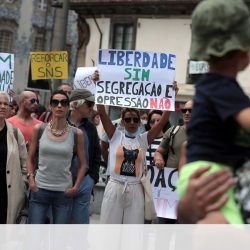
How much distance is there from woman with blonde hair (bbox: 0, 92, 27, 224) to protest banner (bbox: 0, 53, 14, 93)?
2.99 m

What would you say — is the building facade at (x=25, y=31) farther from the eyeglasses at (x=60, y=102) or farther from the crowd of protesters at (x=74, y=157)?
the eyeglasses at (x=60, y=102)

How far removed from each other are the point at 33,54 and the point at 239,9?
8.75m

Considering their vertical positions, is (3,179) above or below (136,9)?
below

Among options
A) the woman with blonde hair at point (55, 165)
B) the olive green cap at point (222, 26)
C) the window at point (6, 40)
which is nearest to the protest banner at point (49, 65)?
the woman with blonde hair at point (55, 165)

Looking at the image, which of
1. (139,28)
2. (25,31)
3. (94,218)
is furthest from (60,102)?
(25,31)

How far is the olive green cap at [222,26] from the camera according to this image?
212 cm

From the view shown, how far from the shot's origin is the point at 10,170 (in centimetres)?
596

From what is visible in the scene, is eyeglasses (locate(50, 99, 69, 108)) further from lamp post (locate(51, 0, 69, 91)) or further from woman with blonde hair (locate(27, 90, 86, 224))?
lamp post (locate(51, 0, 69, 91))

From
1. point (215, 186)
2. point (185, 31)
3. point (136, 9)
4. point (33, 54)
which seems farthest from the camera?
point (136, 9)

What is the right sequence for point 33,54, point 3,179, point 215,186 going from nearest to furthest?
1. point 215,186
2. point 3,179
3. point 33,54

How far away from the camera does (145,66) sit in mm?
7441

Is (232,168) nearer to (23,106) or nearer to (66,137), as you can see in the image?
(66,137)

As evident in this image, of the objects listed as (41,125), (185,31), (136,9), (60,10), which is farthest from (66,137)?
(136,9)

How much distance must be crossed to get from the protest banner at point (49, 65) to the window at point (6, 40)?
3219cm
